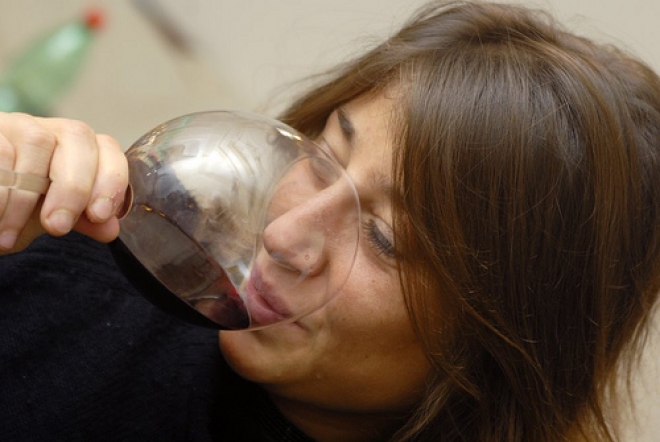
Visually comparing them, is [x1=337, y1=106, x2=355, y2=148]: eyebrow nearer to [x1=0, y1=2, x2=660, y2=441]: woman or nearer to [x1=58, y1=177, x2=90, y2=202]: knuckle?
[x1=0, y1=2, x2=660, y2=441]: woman

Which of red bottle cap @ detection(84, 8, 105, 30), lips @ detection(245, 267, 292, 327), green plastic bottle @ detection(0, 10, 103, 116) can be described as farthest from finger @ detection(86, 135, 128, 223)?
red bottle cap @ detection(84, 8, 105, 30)

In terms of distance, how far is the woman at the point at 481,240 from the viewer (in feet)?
2.29

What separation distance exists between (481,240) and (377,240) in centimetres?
9

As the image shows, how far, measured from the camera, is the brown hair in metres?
0.70

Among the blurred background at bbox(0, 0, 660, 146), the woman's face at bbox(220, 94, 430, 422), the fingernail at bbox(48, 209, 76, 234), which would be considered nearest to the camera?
Answer: the fingernail at bbox(48, 209, 76, 234)

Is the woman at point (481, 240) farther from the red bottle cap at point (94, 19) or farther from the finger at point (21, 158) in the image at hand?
the red bottle cap at point (94, 19)

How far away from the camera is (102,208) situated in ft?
1.81

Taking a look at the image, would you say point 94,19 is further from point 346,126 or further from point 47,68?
point 346,126

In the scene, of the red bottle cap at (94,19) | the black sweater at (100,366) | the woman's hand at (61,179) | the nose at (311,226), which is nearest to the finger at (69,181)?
the woman's hand at (61,179)

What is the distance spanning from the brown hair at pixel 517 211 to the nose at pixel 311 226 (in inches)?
2.4

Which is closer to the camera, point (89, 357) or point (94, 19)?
point (89, 357)

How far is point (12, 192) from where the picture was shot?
0.54m

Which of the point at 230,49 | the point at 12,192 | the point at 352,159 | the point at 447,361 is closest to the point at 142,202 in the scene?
the point at 12,192

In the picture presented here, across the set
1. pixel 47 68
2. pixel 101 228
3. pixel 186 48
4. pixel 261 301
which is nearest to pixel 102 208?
pixel 101 228
